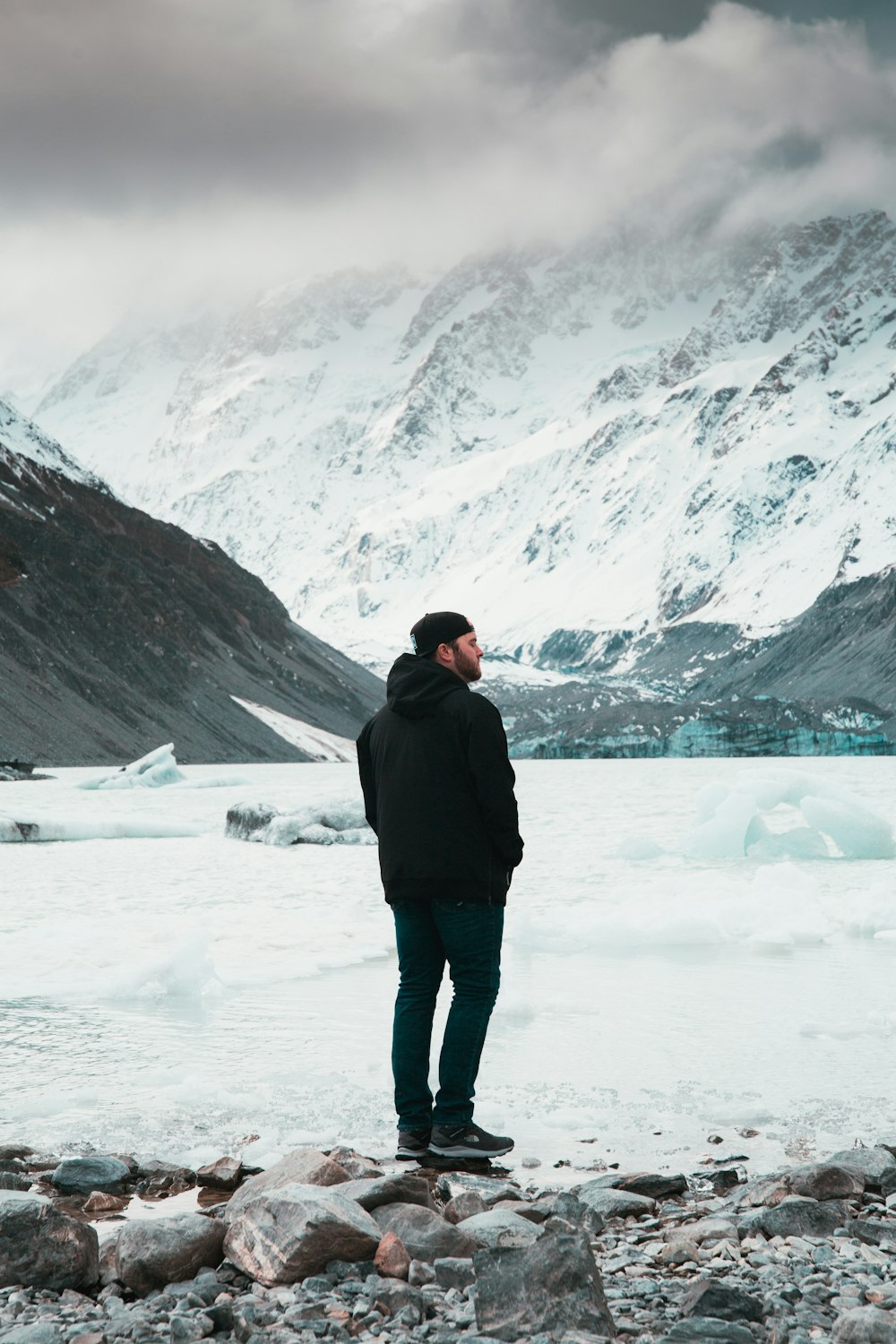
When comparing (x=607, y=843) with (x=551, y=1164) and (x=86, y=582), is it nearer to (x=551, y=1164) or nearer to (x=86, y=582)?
(x=551, y=1164)

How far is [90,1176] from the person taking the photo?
4.80 m

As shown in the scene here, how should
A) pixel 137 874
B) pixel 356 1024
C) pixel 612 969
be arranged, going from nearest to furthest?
pixel 356 1024 → pixel 612 969 → pixel 137 874

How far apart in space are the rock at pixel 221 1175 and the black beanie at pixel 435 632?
2125mm

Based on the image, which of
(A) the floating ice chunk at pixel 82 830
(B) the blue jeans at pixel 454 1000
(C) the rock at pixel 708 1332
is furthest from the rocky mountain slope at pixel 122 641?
(C) the rock at pixel 708 1332

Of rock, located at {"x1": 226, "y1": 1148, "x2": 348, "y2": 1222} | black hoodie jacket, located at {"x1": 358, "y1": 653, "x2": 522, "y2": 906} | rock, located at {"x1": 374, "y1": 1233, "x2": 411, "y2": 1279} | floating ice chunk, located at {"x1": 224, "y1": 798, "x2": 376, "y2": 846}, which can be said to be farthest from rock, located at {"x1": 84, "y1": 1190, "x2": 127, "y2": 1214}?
floating ice chunk, located at {"x1": 224, "y1": 798, "x2": 376, "y2": 846}

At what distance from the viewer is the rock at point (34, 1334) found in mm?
3322

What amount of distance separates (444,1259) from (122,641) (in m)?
90.3

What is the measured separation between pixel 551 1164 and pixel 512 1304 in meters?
1.78

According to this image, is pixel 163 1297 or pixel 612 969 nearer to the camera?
pixel 163 1297

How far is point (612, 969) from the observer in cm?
1010

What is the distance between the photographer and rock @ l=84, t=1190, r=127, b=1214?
179 inches

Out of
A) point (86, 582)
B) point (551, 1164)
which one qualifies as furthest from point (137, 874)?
point (86, 582)

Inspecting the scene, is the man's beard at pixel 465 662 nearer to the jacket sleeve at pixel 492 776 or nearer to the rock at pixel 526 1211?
the jacket sleeve at pixel 492 776

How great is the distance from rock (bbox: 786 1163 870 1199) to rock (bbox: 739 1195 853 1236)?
0.31 m
